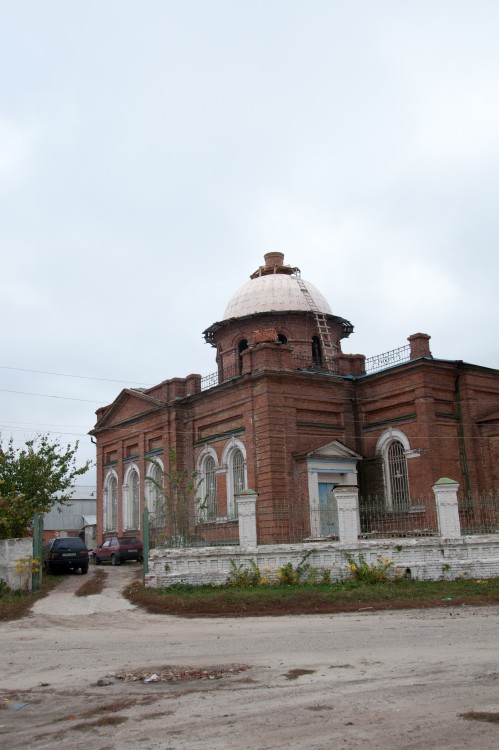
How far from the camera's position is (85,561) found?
2247 cm

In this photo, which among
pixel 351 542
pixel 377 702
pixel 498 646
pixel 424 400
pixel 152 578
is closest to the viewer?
pixel 377 702

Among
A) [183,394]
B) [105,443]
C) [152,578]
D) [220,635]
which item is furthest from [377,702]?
[105,443]

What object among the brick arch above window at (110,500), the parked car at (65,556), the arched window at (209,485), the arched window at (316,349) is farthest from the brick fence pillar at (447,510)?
the brick arch above window at (110,500)

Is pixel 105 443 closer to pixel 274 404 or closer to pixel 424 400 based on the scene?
pixel 274 404

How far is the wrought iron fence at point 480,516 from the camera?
53.7 feet

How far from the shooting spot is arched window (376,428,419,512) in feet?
74.8

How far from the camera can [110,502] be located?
110 ft

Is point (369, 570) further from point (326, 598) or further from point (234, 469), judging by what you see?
point (234, 469)

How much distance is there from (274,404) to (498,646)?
14.3m

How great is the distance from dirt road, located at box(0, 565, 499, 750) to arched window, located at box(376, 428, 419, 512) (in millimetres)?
10104

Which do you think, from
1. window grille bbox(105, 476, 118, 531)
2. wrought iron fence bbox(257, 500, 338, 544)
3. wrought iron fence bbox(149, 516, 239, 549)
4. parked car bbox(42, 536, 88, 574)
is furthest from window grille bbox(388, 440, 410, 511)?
window grille bbox(105, 476, 118, 531)

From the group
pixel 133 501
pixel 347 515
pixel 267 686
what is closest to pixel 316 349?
pixel 133 501

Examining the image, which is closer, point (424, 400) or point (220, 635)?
point (220, 635)

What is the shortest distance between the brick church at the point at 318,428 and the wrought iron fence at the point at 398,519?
16 cm
